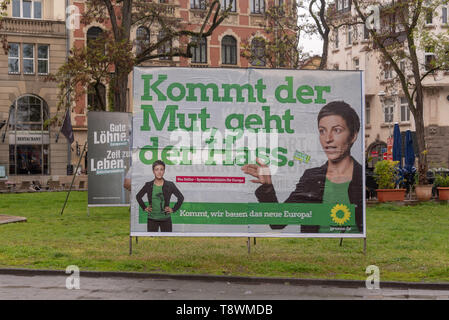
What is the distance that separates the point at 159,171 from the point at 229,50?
50466mm

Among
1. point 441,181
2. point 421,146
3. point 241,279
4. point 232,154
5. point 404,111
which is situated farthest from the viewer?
point 404,111

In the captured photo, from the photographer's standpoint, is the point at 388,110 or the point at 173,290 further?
the point at 388,110

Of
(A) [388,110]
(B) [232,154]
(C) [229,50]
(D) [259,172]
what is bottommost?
(D) [259,172]

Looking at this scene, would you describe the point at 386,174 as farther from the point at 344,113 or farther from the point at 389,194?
the point at 344,113

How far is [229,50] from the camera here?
6206 centimetres

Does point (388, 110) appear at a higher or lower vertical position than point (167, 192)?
higher

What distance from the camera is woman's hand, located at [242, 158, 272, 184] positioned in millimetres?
12469

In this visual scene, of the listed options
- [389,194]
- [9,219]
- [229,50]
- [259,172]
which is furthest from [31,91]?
[259,172]

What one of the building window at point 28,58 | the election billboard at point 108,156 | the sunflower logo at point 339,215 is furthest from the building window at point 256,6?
the sunflower logo at point 339,215

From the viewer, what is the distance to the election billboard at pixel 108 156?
2133 centimetres

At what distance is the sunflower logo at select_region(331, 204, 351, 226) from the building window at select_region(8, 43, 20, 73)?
44.7 m

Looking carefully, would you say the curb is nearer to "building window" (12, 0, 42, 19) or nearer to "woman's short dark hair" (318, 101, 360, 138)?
"woman's short dark hair" (318, 101, 360, 138)

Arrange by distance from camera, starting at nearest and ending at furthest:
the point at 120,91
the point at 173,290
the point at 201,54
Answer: the point at 173,290
the point at 120,91
the point at 201,54
